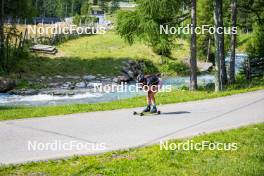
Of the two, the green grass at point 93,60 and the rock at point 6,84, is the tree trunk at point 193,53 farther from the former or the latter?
the rock at point 6,84

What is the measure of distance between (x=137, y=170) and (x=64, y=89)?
80.8 ft

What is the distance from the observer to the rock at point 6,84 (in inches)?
1283

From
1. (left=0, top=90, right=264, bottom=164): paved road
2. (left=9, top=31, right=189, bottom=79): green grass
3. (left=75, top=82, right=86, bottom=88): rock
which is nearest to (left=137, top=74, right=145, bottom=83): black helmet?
(left=0, top=90, right=264, bottom=164): paved road

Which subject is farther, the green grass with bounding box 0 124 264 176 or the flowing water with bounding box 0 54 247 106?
the flowing water with bounding box 0 54 247 106

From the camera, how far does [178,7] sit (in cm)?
2630

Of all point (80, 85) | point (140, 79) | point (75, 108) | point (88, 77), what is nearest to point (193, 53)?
point (75, 108)

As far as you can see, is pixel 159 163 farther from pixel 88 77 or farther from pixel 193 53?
pixel 88 77

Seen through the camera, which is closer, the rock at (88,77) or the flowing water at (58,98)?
the flowing water at (58,98)

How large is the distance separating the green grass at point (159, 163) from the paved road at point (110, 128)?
0.69 metres
